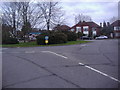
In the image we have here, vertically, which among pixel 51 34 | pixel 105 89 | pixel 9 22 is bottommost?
pixel 105 89

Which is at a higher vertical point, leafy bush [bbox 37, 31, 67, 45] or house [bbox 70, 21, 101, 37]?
house [bbox 70, 21, 101, 37]

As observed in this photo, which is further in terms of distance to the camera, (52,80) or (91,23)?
(91,23)

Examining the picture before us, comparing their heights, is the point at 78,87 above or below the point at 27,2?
below

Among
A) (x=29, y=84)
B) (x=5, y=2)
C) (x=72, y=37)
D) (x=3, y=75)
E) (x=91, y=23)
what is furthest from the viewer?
(x=91, y=23)

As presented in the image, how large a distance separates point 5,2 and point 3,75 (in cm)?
2545

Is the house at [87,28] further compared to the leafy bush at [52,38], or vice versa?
the house at [87,28]

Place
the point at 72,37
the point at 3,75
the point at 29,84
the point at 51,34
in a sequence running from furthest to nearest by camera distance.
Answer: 1. the point at 72,37
2. the point at 51,34
3. the point at 3,75
4. the point at 29,84

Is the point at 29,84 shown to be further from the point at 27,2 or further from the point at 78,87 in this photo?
the point at 27,2

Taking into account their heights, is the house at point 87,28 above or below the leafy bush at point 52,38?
above

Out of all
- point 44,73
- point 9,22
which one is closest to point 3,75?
point 44,73

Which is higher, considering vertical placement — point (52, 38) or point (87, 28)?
point (87, 28)

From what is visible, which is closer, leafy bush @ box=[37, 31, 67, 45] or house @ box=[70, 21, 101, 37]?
leafy bush @ box=[37, 31, 67, 45]

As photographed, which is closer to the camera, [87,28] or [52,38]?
[52,38]

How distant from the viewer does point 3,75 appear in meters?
6.24
